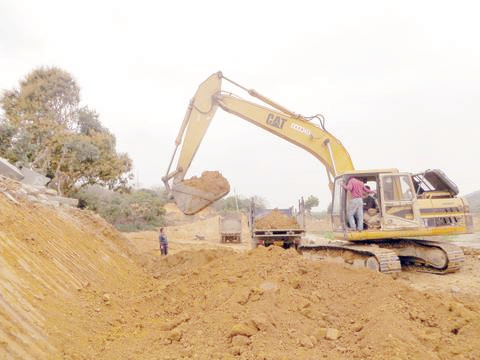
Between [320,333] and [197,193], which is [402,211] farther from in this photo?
[320,333]

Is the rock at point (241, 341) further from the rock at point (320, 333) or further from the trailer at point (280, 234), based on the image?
the trailer at point (280, 234)

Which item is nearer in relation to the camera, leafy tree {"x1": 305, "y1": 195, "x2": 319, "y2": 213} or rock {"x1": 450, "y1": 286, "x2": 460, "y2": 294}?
rock {"x1": 450, "y1": 286, "x2": 460, "y2": 294}

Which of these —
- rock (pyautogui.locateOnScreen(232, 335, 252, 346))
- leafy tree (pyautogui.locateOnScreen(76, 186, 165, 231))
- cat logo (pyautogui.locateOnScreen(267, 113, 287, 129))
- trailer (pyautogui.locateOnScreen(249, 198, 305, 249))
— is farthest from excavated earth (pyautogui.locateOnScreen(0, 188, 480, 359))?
leafy tree (pyautogui.locateOnScreen(76, 186, 165, 231))

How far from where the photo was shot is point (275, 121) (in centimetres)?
1045

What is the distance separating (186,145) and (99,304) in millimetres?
5416

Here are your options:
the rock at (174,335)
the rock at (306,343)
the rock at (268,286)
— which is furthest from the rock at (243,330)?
the rock at (268,286)

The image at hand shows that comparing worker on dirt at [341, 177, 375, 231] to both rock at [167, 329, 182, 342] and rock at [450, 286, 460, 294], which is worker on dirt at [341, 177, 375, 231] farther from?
rock at [167, 329, 182, 342]

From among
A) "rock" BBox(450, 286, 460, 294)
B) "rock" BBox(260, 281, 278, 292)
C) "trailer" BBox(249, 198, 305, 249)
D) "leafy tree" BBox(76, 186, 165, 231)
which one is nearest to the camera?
"rock" BBox(260, 281, 278, 292)

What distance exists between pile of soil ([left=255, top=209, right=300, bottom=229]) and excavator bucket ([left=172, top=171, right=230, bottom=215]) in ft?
7.20

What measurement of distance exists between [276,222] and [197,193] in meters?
2.87

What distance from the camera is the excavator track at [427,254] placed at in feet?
27.8

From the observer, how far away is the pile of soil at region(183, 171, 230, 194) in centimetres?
974

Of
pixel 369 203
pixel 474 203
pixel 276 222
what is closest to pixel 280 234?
pixel 276 222

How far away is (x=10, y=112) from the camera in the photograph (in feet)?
57.9
